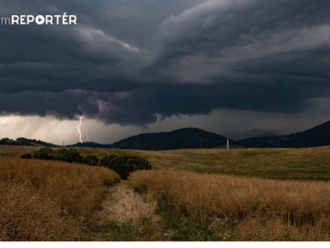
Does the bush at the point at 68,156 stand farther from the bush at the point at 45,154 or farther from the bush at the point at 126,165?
the bush at the point at 126,165

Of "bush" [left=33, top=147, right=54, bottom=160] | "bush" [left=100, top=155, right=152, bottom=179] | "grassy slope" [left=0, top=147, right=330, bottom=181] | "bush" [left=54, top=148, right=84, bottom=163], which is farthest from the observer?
"grassy slope" [left=0, top=147, right=330, bottom=181]

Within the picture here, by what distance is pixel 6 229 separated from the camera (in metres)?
6.58

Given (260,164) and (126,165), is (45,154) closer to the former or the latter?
(126,165)

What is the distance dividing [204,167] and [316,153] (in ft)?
97.5

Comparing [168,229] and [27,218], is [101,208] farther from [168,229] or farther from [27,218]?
[27,218]

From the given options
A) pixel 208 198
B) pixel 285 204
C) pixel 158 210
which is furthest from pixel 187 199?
pixel 285 204

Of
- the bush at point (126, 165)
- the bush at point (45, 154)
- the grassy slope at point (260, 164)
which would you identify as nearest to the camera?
the bush at point (126, 165)

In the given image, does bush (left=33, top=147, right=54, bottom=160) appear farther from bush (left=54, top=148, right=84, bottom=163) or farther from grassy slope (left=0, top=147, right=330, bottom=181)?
grassy slope (left=0, top=147, right=330, bottom=181)

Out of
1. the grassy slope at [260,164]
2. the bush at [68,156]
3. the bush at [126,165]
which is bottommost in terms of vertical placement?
the grassy slope at [260,164]

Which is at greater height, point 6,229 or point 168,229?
point 6,229

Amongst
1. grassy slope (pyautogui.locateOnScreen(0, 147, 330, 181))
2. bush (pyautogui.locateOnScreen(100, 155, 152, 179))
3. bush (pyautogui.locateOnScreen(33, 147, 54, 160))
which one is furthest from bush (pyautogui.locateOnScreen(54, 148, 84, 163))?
bush (pyautogui.locateOnScreen(100, 155, 152, 179))

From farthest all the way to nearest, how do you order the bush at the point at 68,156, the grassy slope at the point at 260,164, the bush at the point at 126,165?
the grassy slope at the point at 260,164 → the bush at the point at 68,156 → the bush at the point at 126,165

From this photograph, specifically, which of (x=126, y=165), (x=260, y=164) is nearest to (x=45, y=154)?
(x=126, y=165)

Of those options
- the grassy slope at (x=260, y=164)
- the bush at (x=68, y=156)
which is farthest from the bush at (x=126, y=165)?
the grassy slope at (x=260, y=164)
